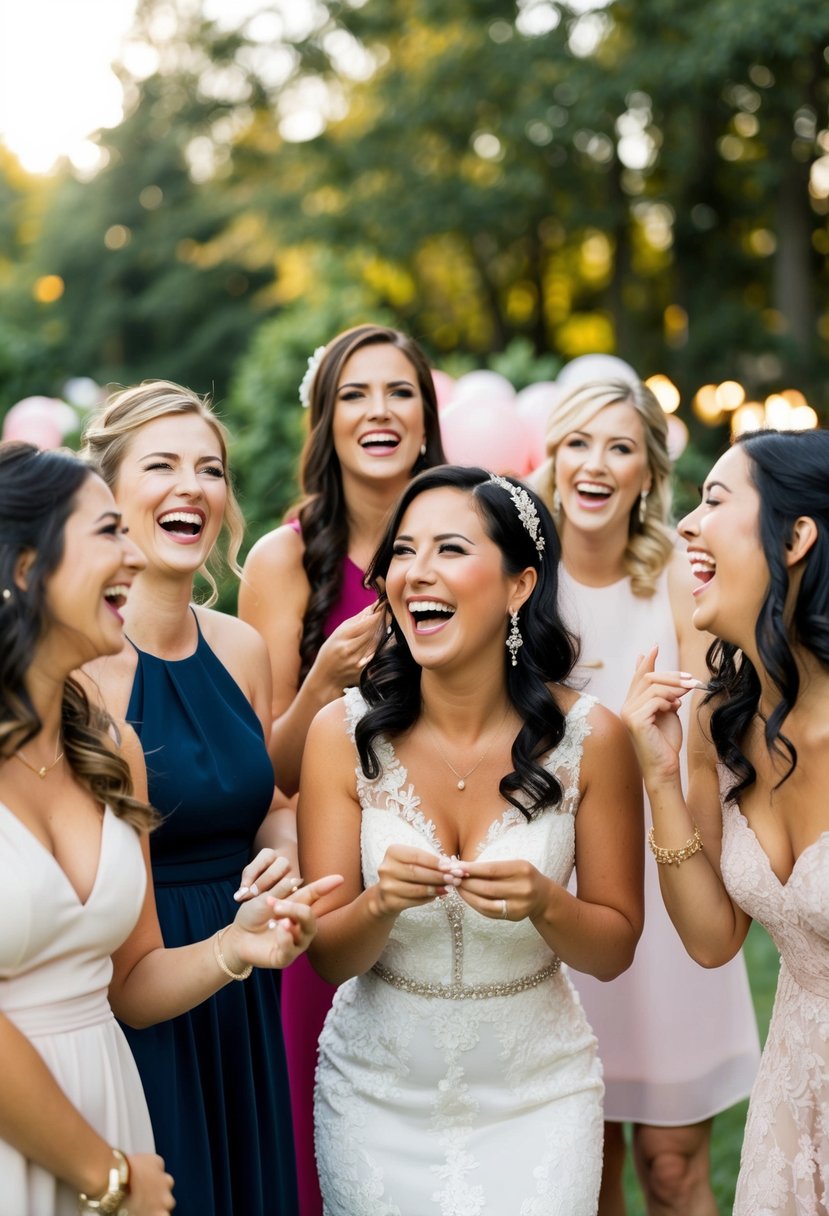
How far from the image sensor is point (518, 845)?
11.1ft

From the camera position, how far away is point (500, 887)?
2934mm

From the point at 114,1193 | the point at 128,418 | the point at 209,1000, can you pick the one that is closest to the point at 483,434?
the point at 128,418

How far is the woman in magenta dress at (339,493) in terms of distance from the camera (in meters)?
4.69

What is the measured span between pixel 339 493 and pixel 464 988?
2.04 m

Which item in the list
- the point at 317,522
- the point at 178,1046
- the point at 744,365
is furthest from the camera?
the point at 744,365

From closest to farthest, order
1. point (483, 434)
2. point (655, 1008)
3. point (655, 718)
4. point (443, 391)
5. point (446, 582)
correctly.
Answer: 1. point (655, 718)
2. point (446, 582)
3. point (655, 1008)
4. point (483, 434)
5. point (443, 391)

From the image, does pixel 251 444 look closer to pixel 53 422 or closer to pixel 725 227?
pixel 53 422

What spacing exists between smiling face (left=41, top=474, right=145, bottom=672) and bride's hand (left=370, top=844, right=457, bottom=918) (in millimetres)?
736

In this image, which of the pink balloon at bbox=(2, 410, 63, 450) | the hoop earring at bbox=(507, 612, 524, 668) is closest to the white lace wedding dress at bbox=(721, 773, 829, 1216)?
the hoop earring at bbox=(507, 612, 524, 668)

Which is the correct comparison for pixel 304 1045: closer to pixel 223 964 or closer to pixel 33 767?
pixel 223 964

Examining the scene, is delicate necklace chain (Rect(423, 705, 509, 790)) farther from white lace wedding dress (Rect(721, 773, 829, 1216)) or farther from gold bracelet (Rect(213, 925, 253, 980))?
gold bracelet (Rect(213, 925, 253, 980))

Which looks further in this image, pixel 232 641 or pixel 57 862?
pixel 232 641

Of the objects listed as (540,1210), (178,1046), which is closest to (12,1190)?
(178,1046)

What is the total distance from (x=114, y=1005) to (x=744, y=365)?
72.8ft
